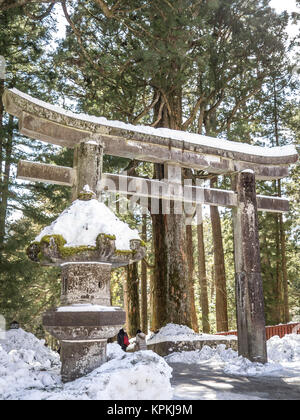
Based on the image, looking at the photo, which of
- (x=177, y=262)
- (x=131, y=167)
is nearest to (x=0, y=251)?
(x=131, y=167)

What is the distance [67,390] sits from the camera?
3.98 meters

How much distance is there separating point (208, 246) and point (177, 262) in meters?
25.5

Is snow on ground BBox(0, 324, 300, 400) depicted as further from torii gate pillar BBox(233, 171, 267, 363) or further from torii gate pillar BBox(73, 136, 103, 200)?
torii gate pillar BBox(233, 171, 267, 363)

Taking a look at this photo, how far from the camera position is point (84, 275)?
5.01m

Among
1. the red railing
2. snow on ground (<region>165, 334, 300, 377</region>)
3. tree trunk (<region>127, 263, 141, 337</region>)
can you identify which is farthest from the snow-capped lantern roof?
the red railing

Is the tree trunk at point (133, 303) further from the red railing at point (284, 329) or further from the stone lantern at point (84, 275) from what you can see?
the stone lantern at point (84, 275)

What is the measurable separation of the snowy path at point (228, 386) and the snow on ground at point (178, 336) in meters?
2.39

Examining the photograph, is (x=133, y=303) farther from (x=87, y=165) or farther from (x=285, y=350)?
(x=87, y=165)

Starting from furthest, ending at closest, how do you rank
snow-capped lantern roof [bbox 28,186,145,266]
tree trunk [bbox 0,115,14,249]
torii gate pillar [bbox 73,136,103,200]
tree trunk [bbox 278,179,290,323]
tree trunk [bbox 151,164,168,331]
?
tree trunk [bbox 278,179,290,323]
tree trunk [bbox 0,115,14,249]
tree trunk [bbox 151,164,168,331]
torii gate pillar [bbox 73,136,103,200]
snow-capped lantern roof [bbox 28,186,145,266]

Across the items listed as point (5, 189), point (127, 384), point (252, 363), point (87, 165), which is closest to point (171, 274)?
point (252, 363)

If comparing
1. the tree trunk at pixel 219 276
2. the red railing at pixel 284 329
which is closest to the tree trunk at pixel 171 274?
the tree trunk at pixel 219 276

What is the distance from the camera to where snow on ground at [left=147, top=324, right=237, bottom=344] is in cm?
994

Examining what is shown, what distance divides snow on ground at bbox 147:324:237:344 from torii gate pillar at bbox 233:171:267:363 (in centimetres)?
183

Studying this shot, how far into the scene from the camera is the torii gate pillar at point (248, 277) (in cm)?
815
